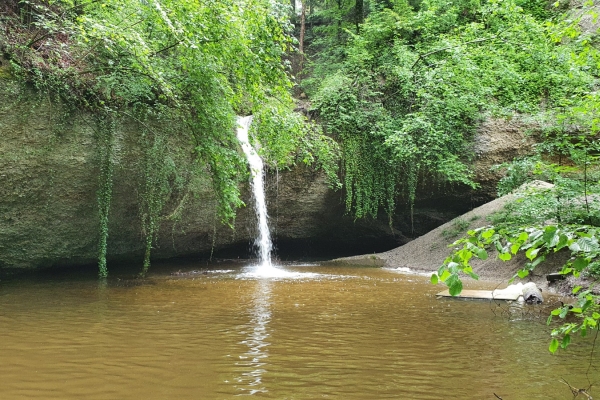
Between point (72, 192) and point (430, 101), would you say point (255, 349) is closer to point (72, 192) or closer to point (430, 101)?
point (72, 192)

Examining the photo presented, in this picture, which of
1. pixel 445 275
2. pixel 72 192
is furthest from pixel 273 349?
pixel 72 192

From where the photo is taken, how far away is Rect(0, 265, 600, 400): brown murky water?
3123 millimetres

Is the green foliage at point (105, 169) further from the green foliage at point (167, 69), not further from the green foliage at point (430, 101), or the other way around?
the green foliage at point (430, 101)

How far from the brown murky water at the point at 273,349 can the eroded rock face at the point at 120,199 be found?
2635 millimetres

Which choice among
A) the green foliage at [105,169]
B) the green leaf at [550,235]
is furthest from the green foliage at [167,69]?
the green leaf at [550,235]

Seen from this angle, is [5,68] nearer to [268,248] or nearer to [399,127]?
[268,248]

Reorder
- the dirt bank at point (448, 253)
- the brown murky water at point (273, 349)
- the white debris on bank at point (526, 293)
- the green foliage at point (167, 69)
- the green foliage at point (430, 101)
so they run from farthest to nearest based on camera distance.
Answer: the green foliage at point (430, 101)
the dirt bank at point (448, 253)
the green foliage at point (167, 69)
the white debris on bank at point (526, 293)
the brown murky water at point (273, 349)

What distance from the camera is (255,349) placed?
13.4 ft

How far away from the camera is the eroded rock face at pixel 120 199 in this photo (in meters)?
8.63

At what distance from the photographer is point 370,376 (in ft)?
11.2

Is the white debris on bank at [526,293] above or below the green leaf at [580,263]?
below

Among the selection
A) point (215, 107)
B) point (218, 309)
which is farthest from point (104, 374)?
point (215, 107)

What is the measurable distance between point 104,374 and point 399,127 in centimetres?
1195

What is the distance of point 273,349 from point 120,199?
7.63m
